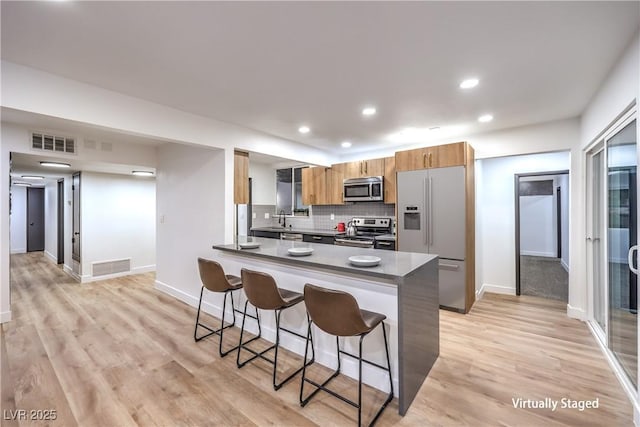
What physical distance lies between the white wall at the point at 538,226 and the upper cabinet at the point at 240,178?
768 cm

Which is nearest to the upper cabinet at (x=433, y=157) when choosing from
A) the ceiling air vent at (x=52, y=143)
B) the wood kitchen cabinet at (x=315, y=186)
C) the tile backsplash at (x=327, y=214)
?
the tile backsplash at (x=327, y=214)

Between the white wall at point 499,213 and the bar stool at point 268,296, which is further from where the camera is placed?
the white wall at point 499,213

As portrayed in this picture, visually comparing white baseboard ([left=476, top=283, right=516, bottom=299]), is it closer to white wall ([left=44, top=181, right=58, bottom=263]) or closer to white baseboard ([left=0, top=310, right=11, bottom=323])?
white baseboard ([left=0, top=310, right=11, bottom=323])

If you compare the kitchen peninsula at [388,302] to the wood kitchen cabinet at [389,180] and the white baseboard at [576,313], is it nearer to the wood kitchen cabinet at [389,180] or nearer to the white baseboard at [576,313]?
the wood kitchen cabinet at [389,180]

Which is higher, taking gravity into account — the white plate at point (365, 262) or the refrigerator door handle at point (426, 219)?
the refrigerator door handle at point (426, 219)

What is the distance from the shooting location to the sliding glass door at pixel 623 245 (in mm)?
2109

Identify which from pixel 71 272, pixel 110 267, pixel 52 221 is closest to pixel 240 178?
pixel 110 267

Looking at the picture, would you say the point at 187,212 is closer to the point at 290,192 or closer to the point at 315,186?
the point at 315,186

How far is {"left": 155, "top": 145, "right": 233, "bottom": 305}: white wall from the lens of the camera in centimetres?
361

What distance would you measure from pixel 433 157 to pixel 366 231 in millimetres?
1838

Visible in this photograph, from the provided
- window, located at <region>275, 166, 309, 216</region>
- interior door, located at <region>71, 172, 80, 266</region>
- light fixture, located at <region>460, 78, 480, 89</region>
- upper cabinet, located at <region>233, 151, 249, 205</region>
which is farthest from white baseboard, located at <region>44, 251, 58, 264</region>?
light fixture, located at <region>460, 78, 480, 89</region>

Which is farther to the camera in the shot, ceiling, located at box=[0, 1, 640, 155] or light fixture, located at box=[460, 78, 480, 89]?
light fixture, located at box=[460, 78, 480, 89]

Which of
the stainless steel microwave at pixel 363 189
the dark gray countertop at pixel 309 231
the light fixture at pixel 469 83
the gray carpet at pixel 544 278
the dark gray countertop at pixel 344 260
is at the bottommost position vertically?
the gray carpet at pixel 544 278

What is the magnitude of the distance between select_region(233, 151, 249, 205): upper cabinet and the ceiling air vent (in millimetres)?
2256
